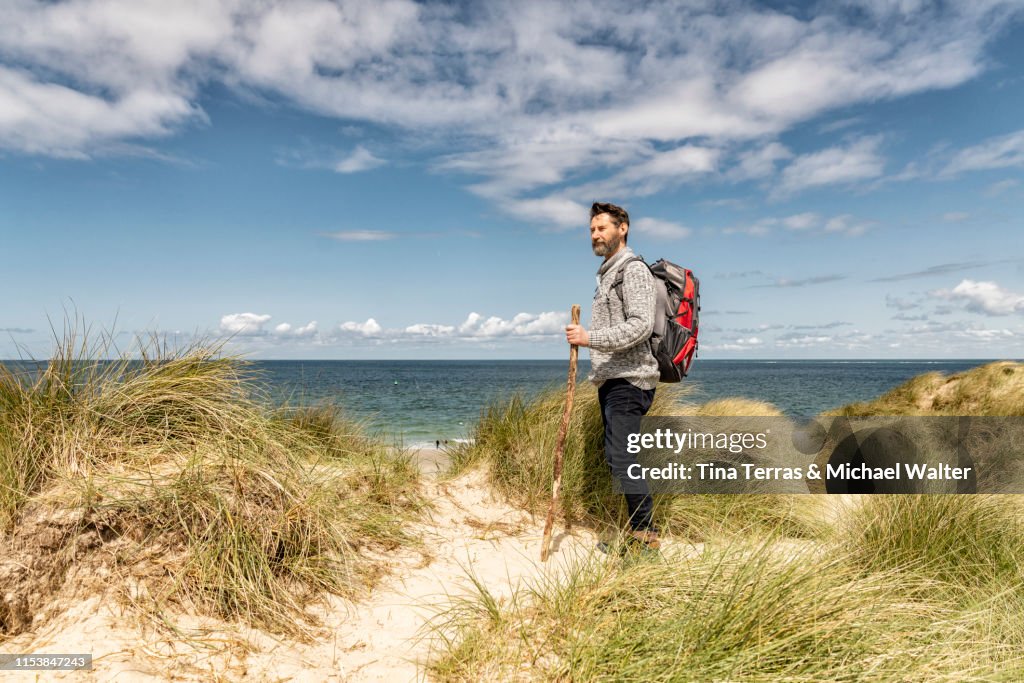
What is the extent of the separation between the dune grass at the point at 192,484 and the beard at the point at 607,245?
8.86 ft

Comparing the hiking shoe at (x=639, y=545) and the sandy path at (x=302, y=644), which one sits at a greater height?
the hiking shoe at (x=639, y=545)

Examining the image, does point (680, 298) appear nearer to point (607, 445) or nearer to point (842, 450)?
point (607, 445)

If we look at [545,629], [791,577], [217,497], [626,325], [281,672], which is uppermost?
[626,325]

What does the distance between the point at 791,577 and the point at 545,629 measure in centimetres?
130

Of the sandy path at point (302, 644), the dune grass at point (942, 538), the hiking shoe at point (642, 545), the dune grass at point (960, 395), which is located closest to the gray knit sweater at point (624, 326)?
the hiking shoe at point (642, 545)

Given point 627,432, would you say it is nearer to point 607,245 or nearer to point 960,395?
point 607,245

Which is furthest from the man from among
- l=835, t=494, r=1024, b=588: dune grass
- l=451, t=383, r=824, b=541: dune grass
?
l=835, t=494, r=1024, b=588: dune grass

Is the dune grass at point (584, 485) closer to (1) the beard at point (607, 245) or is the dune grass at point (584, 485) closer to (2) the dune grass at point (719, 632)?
(2) the dune grass at point (719, 632)

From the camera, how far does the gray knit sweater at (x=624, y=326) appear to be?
4.11m

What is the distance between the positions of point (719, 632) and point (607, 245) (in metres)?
2.73

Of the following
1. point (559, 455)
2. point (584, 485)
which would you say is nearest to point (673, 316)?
point (559, 455)

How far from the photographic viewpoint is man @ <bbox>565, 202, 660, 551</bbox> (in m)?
4.14

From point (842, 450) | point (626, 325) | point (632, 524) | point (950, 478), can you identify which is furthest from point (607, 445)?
point (842, 450)

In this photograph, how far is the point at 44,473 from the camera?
12.7 feet
